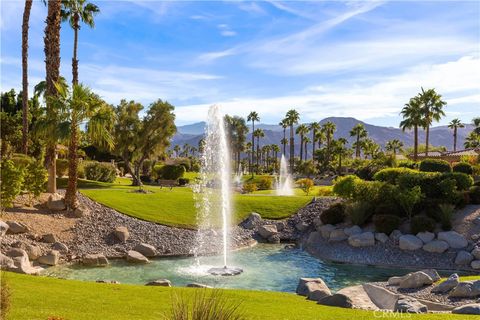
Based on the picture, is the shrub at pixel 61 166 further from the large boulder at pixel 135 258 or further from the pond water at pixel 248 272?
the pond water at pixel 248 272

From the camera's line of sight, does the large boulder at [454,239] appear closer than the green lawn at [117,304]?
No

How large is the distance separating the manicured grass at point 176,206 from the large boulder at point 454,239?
37.5 ft

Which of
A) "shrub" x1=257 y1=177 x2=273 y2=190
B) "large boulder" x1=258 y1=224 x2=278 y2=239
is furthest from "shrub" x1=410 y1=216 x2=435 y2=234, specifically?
"shrub" x1=257 y1=177 x2=273 y2=190

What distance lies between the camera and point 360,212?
28391 millimetres

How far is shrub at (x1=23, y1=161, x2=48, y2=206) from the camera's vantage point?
1001 inches

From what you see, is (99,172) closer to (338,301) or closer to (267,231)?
(267,231)

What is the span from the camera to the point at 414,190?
2730 centimetres

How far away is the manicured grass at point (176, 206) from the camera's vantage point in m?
29.4

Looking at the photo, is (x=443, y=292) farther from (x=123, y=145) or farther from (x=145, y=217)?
(x=123, y=145)

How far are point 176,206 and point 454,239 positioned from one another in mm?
18630

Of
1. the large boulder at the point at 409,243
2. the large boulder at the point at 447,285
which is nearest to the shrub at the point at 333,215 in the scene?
A: the large boulder at the point at 409,243

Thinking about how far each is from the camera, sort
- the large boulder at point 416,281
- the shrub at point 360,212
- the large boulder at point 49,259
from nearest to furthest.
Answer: the large boulder at point 416,281, the large boulder at point 49,259, the shrub at point 360,212

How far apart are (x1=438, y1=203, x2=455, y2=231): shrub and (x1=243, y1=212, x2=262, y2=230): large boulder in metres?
12.1

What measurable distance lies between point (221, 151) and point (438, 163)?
2270 cm
